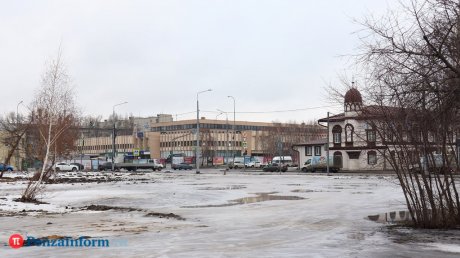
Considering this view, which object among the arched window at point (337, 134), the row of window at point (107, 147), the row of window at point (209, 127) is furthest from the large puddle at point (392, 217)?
the row of window at point (107, 147)

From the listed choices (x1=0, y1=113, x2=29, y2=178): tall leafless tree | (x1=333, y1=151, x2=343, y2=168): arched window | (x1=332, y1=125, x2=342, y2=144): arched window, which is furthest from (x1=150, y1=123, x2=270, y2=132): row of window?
(x1=333, y1=151, x2=343, y2=168): arched window

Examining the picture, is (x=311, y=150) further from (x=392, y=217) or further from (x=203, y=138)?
(x=392, y=217)

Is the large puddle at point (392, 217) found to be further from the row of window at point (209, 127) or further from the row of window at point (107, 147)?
the row of window at point (107, 147)

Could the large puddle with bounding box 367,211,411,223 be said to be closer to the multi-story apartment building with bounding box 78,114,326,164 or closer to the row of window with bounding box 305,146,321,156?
the row of window with bounding box 305,146,321,156

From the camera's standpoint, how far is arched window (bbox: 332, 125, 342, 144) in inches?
2835

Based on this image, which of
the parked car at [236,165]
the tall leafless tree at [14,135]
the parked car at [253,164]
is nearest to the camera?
the tall leafless tree at [14,135]

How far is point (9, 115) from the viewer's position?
87250 millimetres

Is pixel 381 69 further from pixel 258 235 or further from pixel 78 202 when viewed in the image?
pixel 78 202

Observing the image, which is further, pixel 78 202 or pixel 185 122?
pixel 185 122

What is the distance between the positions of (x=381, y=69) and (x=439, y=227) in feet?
14.0

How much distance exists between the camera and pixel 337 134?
7300 centimetres

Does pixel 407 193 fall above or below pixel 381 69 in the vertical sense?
below

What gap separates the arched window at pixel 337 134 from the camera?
72.0 meters

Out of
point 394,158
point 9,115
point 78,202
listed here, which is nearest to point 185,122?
point 9,115
